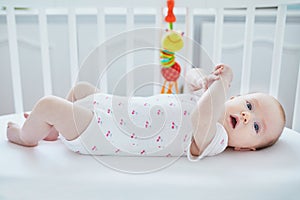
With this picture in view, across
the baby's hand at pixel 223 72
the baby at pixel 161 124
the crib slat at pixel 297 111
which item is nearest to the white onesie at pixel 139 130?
the baby at pixel 161 124

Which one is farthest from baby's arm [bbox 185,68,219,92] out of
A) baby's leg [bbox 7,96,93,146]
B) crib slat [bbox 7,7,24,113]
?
crib slat [bbox 7,7,24,113]

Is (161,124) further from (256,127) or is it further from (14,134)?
(14,134)

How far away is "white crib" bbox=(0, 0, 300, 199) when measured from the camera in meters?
0.76

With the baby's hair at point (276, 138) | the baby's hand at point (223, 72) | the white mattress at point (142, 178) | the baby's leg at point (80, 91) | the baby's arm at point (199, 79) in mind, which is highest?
the baby's hand at point (223, 72)

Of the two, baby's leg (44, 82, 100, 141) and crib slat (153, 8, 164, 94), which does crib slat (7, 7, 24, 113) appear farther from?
crib slat (153, 8, 164, 94)

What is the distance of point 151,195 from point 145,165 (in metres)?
0.09

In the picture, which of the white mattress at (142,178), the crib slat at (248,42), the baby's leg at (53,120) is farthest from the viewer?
the crib slat at (248,42)

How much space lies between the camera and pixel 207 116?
877mm

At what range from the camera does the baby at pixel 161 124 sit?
0.88m

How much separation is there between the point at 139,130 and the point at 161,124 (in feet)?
0.20

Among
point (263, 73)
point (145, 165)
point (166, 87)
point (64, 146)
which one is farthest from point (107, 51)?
point (263, 73)

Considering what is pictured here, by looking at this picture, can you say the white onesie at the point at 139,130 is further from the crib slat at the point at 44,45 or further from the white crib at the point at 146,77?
the crib slat at the point at 44,45

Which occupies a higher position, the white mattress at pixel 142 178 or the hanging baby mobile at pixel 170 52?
the hanging baby mobile at pixel 170 52

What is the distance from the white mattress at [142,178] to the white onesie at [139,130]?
3 cm
